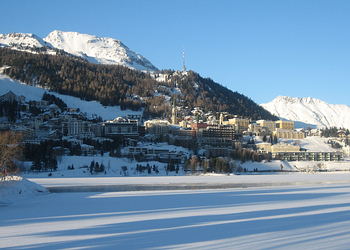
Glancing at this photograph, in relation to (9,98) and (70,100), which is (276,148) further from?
(9,98)

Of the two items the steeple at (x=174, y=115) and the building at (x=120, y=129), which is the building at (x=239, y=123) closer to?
the steeple at (x=174, y=115)

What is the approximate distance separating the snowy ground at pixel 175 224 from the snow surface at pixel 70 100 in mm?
137451

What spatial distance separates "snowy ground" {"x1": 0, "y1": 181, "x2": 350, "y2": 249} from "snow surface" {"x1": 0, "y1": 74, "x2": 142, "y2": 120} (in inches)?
5411

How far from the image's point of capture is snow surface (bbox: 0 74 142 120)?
525 ft

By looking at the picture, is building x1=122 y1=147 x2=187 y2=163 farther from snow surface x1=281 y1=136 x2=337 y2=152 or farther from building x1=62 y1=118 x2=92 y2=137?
snow surface x1=281 y1=136 x2=337 y2=152

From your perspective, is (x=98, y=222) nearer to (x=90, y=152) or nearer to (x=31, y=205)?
(x=31, y=205)

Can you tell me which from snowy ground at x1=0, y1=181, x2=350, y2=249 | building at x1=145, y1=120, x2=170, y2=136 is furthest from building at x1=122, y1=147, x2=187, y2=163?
snowy ground at x1=0, y1=181, x2=350, y2=249

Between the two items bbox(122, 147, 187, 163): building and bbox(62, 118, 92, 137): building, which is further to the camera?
bbox(62, 118, 92, 137): building

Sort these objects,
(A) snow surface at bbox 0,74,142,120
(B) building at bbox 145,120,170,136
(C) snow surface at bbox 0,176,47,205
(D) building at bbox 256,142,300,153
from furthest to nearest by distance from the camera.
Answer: (A) snow surface at bbox 0,74,142,120 < (B) building at bbox 145,120,170,136 < (D) building at bbox 256,142,300,153 < (C) snow surface at bbox 0,176,47,205

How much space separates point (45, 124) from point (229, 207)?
360 feet

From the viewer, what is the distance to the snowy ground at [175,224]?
13.5m

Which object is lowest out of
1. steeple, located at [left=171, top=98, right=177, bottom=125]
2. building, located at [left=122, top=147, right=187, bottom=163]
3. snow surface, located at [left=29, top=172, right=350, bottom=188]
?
snow surface, located at [left=29, top=172, right=350, bottom=188]

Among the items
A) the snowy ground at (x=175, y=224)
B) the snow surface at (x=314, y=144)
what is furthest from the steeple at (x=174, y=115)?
the snowy ground at (x=175, y=224)

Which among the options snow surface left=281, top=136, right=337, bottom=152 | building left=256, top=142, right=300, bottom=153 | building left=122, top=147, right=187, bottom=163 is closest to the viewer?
building left=122, top=147, right=187, bottom=163
